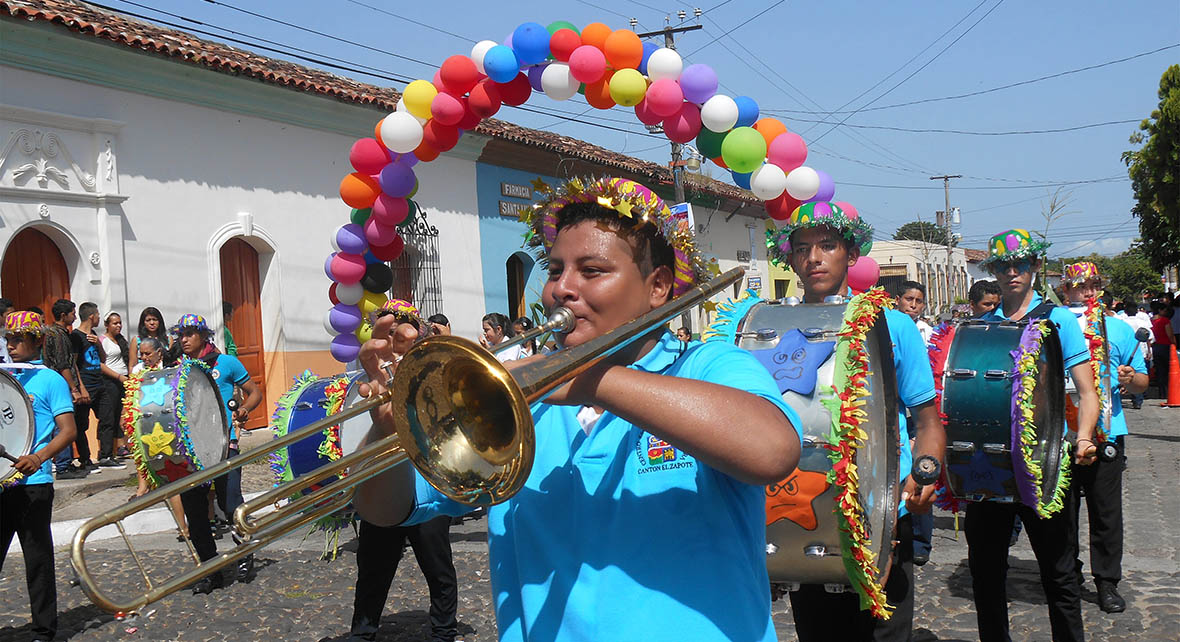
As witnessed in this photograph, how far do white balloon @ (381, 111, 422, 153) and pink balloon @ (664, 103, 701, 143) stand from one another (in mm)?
1705

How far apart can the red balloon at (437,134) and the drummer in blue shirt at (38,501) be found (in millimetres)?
2765

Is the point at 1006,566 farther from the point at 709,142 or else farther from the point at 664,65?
the point at 664,65

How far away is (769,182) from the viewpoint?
17.5 ft

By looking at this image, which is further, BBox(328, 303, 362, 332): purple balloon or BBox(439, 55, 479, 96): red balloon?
BBox(328, 303, 362, 332): purple balloon

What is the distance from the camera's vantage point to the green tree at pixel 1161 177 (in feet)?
83.9

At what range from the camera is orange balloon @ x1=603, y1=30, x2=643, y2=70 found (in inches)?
224

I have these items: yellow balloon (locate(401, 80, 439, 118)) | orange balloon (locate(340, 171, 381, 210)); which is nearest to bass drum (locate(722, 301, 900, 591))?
yellow balloon (locate(401, 80, 439, 118))

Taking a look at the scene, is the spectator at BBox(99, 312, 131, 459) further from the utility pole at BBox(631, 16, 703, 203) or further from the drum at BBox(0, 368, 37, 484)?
the utility pole at BBox(631, 16, 703, 203)

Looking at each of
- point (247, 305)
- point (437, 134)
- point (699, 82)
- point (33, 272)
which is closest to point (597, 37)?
point (699, 82)

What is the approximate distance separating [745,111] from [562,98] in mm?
1123

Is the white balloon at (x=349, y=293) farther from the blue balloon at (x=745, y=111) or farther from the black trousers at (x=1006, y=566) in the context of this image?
the black trousers at (x=1006, y=566)

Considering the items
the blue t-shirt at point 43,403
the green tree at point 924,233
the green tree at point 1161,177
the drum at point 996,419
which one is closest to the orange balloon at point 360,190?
the blue t-shirt at point 43,403

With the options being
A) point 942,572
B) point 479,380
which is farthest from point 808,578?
point 942,572

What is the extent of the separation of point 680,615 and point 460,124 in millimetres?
4925
